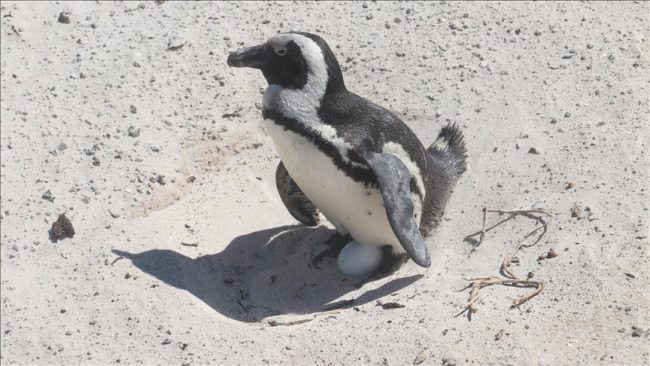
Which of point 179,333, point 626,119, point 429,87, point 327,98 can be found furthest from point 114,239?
point 626,119

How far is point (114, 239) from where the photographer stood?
3.95m

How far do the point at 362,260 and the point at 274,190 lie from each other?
698 mm

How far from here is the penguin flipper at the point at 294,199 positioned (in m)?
4.04

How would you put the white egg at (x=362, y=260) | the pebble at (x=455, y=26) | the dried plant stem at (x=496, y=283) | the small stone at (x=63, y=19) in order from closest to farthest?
the dried plant stem at (x=496, y=283), the white egg at (x=362, y=260), the pebble at (x=455, y=26), the small stone at (x=63, y=19)

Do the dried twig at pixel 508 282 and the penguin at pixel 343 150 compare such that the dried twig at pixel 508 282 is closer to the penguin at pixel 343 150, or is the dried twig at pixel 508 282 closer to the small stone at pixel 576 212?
the small stone at pixel 576 212

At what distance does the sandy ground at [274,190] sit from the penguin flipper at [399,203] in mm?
176

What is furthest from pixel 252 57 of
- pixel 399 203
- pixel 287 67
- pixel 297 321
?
pixel 297 321

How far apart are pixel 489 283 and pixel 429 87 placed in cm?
137

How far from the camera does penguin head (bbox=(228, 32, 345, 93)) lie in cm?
362

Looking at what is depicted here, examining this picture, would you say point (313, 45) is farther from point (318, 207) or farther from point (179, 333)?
point (179, 333)

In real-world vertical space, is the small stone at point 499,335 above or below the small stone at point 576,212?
below

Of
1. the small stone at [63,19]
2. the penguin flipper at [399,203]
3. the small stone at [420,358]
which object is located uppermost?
the small stone at [63,19]

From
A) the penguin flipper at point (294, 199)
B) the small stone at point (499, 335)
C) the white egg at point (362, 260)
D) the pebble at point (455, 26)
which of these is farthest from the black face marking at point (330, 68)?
the pebble at point (455, 26)

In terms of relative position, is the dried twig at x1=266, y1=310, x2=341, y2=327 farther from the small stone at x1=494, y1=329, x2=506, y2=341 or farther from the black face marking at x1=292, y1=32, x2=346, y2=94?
the black face marking at x1=292, y1=32, x2=346, y2=94
